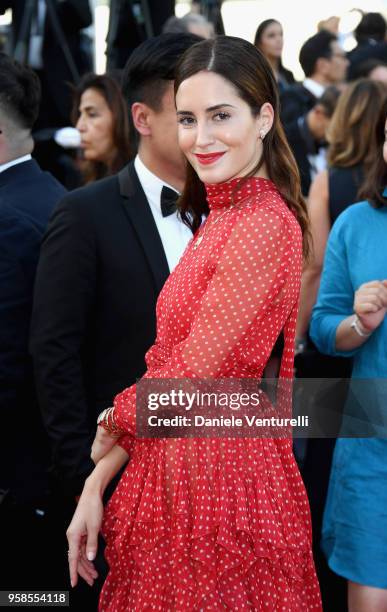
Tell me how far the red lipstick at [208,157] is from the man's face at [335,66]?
516cm

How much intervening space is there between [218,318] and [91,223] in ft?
2.94

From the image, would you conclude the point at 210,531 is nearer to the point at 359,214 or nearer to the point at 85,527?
the point at 85,527

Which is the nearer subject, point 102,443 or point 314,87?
point 102,443

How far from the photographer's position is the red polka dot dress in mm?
2004

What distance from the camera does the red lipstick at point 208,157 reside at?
7.11ft

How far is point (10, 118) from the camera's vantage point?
333cm

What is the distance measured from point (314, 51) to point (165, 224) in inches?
181

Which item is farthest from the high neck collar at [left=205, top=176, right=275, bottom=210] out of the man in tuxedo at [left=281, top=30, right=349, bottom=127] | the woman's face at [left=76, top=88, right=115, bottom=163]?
the man in tuxedo at [left=281, top=30, right=349, bottom=127]

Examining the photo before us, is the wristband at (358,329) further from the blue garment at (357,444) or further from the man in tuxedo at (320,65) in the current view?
the man in tuxedo at (320,65)

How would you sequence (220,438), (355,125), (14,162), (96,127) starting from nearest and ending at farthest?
(220,438) → (14,162) → (355,125) → (96,127)

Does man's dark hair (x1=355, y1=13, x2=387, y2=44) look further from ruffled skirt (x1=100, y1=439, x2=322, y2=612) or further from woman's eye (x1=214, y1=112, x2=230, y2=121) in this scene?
ruffled skirt (x1=100, y1=439, x2=322, y2=612)

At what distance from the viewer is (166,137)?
3.00m

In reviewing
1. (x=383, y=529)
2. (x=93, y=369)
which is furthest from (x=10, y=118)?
(x=383, y=529)

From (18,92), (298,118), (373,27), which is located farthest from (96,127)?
(373,27)
